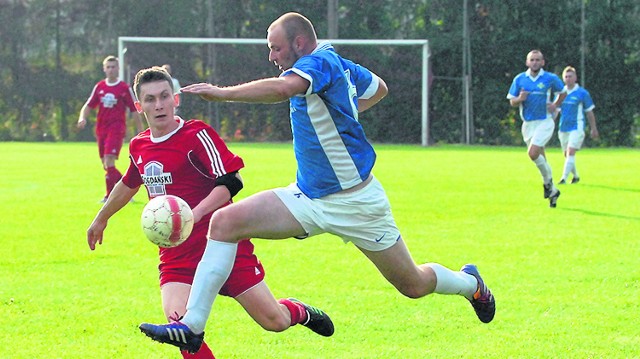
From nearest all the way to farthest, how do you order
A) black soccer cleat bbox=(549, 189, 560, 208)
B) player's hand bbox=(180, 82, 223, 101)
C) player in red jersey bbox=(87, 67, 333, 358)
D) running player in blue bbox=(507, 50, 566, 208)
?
player's hand bbox=(180, 82, 223, 101), player in red jersey bbox=(87, 67, 333, 358), black soccer cleat bbox=(549, 189, 560, 208), running player in blue bbox=(507, 50, 566, 208)

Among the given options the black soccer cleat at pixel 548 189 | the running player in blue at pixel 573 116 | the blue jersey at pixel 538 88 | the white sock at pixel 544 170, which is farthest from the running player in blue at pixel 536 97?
the running player in blue at pixel 573 116

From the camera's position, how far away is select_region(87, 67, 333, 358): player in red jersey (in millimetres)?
5223

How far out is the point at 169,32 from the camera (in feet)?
119

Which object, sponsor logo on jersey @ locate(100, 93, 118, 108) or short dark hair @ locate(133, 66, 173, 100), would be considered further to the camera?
sponsor logo on jersey @ locate(100, 93, 118, 108)

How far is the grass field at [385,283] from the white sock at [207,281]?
97 cm

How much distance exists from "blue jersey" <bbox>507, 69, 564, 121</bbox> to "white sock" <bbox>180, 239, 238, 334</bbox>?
1168 centimetres

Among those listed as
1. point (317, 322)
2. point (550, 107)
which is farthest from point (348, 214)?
Result: point (550, 107)

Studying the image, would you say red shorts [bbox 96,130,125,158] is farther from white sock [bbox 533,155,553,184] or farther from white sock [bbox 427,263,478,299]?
white sock [bbox 427,263,478,299]

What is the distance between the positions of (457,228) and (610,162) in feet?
46.2

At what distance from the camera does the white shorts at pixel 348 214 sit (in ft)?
17.4

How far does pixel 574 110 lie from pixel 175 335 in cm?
1700

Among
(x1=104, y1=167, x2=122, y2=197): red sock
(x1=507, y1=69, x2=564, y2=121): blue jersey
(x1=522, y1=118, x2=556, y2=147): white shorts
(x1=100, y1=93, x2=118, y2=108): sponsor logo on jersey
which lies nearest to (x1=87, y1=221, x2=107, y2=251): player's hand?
(x1=104, y1=167, x2=122, y2=197): red sock

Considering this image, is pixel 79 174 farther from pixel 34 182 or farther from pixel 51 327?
pixel 51 327

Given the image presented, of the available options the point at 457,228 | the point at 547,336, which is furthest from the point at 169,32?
the point at 547,336
